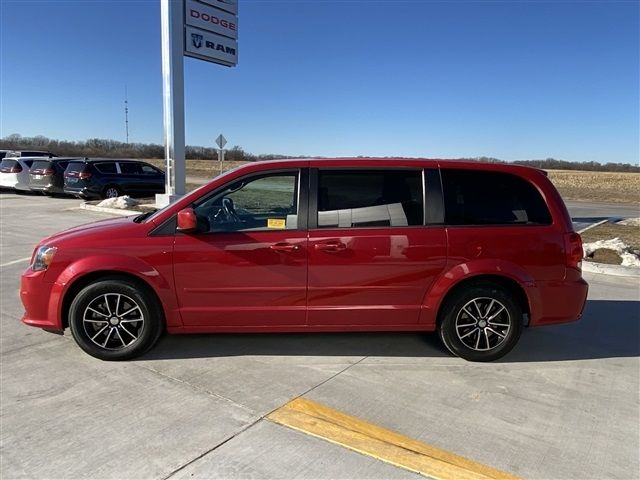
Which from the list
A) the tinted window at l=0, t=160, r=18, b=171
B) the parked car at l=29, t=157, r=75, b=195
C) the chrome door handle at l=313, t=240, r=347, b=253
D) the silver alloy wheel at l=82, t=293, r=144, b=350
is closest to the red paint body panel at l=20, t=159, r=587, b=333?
the chrome door handle at l=313, t=240, r=347, b=253

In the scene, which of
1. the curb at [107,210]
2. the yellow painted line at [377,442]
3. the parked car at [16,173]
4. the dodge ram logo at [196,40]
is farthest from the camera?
the parked car at [16,173]

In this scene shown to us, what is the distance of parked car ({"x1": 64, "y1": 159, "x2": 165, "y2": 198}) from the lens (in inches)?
771

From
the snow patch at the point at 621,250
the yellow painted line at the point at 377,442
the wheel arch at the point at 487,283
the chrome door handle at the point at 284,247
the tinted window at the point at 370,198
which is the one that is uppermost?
the tinted window at the point at 370,198

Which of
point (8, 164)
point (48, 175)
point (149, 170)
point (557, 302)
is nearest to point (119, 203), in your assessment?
point (149, 170)

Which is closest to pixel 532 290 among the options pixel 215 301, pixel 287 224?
pixel 287 224

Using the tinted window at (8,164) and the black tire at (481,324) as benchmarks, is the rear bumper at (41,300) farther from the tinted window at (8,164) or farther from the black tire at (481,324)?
the tinted window at (8,164)

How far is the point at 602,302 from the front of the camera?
639 cm

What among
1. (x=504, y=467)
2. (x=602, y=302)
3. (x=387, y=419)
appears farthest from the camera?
(x=602, y=302)

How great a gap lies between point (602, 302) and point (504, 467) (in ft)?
14.4

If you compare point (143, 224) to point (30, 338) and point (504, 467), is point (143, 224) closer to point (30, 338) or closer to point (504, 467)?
point (30, 338)

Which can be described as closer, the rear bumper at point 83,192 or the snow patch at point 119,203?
the snow patch at point 119,203

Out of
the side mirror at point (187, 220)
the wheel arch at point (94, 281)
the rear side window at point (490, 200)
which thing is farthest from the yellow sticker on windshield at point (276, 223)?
the rear side window at point (490, 200)

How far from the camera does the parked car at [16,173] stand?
22141mm

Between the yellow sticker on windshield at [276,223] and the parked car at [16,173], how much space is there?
21.8 m
